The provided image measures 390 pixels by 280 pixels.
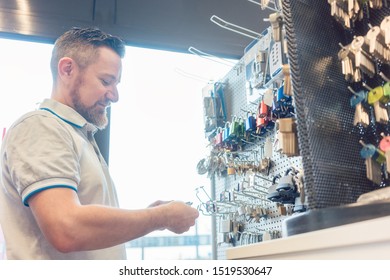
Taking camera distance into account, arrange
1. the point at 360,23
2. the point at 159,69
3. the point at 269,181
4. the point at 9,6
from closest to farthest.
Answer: the point at 360,23 → the point at 269,181 → the point at 9,6 → the point at 159,69

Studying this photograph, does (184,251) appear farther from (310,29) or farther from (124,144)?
(310,29)

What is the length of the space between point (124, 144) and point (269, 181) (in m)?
0.84

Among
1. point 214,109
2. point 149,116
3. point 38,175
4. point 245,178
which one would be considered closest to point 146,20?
point 149,116

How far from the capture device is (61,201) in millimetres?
797

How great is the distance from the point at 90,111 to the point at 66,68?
0.15m

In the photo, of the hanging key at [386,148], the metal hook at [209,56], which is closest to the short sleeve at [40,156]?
the hanging key at [386,148]

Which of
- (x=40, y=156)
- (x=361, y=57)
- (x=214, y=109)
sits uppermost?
(x=214, y=109)

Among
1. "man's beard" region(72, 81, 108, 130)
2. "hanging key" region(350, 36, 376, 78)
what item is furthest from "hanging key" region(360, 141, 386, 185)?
"man's beard" region(72, 81, 108, 130)

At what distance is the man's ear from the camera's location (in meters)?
1.17

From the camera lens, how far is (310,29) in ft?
3.39

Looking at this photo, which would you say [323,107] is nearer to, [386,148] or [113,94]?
[386,148]

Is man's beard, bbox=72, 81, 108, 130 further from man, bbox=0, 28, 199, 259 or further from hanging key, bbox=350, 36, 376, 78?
hanging key, bbox=350, 36, 376, 78
